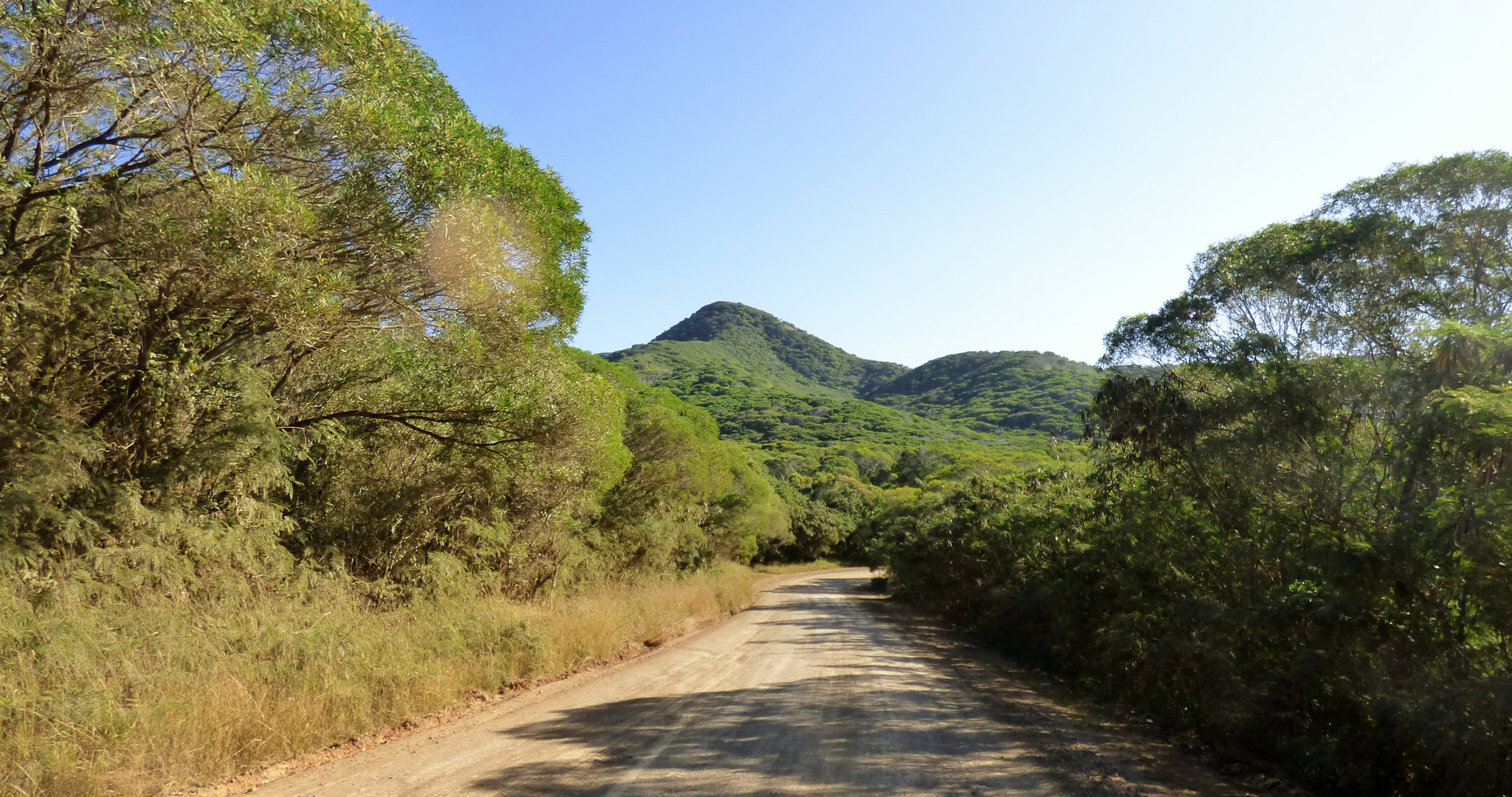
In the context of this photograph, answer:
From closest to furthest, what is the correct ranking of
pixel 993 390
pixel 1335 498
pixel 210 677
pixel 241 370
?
1. pixel 210 677
2. pixel 1335 498
3. pixel 241 370
4. pixel 993 390

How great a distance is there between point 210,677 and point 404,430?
5.78 m

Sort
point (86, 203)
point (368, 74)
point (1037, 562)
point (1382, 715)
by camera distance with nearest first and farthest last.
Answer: point (1382, 715), point (86, 203), point (368, 74), point (1037, 562)

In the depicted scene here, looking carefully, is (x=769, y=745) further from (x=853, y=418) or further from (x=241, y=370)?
(x=853, y=418)

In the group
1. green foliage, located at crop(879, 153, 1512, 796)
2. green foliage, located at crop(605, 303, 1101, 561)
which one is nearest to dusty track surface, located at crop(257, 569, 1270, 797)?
green foliage, located at crop(879, 153, 1512, 796)

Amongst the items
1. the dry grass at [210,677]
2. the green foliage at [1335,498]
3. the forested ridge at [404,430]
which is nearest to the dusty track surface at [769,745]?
the dry grass at [210,677]

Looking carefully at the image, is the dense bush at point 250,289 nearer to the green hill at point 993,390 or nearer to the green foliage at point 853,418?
the green foliage at point 853,418

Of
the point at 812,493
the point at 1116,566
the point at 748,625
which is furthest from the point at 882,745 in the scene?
the point at 812,493

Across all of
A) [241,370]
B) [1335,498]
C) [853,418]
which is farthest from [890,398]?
[241,370]

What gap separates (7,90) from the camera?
6.53 m

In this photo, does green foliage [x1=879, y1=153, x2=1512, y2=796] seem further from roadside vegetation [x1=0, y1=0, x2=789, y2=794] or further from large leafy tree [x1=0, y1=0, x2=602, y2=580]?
large leafy tree [x1=0, y1=0, x2=602, y2=580]

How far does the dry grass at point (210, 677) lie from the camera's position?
5.09 meters

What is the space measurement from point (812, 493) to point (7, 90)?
3502 inches

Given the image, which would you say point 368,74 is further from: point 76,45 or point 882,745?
point 882,745

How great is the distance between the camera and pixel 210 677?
258 inches
